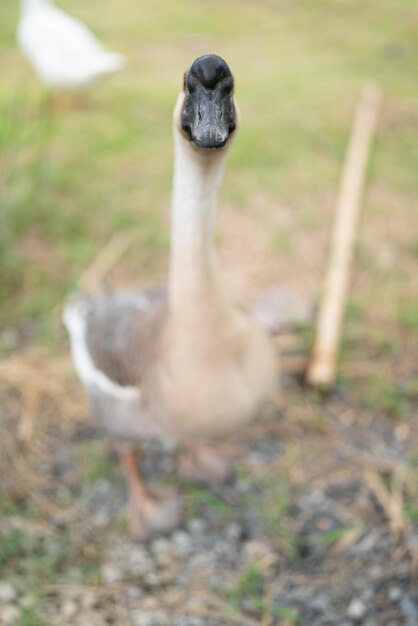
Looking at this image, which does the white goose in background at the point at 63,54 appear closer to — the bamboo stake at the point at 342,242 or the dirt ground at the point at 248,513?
the bamboo stake at the point at 342,242

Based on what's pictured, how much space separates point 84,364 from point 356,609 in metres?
Result: 1.20

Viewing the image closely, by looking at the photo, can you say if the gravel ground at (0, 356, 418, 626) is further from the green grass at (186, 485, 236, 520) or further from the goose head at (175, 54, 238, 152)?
the goose head at (175, 54, 238, 152)

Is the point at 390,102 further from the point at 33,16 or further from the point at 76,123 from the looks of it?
the point at 33,16

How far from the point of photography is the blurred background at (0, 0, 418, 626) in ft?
6.26

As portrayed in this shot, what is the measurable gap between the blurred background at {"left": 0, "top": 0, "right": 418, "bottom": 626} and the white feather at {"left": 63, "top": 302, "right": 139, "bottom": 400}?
35 centimetres

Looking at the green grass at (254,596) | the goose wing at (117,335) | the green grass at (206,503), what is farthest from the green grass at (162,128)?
the green grass at (254,596)

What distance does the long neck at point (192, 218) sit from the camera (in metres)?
1.49

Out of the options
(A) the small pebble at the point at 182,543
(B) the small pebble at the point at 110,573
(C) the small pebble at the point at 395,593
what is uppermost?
(C) the small pebble at the point at 395,593

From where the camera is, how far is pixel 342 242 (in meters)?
3.39

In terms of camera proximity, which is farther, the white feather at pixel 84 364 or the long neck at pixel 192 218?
the white feather at pixel 84 364

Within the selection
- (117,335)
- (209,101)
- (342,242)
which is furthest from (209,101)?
(342,242)

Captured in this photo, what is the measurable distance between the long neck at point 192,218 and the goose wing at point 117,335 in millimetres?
254

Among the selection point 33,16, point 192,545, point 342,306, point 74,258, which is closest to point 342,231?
point 342,306

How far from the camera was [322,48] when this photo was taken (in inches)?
251
